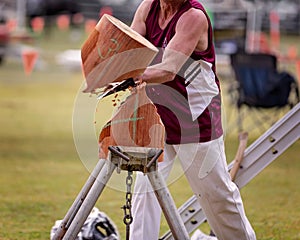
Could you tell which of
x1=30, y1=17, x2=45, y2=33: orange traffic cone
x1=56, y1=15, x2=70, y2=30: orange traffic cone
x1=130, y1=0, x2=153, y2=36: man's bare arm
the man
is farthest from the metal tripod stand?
x1=56, y1=15, x2=70, y2=30: orange traffic cone

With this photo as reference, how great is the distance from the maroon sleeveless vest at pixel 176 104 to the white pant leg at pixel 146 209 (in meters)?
0.16

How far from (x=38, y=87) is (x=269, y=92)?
23.8 ft

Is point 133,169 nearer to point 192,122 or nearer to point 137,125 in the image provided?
point 137,125

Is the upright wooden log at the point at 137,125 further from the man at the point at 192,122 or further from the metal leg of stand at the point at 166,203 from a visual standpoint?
the man at the point at 192,122

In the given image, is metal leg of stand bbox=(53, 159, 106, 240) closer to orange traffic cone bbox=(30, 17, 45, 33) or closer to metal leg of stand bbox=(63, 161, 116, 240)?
metal leg of stand bbox=(63, 161, 116, 240)

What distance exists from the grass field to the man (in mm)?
404

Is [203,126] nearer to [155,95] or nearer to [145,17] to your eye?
[155,95]

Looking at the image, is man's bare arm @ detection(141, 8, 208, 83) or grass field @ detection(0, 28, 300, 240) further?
grass field @ detection(0, 28, 300, 240)

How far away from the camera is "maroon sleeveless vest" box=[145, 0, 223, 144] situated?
4.71 metres

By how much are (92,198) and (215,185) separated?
864 millimetres

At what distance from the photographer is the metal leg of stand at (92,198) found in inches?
166

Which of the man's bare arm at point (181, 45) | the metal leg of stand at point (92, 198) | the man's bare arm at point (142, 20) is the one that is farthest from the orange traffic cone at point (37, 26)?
the metal leg of stand at point (92, 198)

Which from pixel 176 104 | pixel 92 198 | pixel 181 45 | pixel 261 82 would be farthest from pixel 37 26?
pixel 92 198

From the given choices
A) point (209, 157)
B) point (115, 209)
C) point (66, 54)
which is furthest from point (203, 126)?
point (66, 54)
